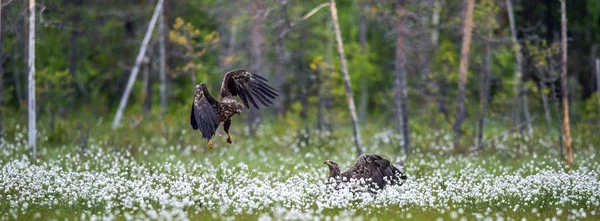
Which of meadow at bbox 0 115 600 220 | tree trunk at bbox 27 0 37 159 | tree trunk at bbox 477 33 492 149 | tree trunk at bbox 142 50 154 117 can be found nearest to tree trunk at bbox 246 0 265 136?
tree trunk at bbox 142 50 154 117

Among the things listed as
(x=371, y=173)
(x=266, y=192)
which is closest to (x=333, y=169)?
(x=371, y=173)

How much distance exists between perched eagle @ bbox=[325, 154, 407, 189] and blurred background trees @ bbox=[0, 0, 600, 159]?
7.34 m

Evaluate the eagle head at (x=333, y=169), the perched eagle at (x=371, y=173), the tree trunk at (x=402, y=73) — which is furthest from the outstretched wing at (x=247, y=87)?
the tree trunk at (x=402, y=73)

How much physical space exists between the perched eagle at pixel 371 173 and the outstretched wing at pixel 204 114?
2.25 meters

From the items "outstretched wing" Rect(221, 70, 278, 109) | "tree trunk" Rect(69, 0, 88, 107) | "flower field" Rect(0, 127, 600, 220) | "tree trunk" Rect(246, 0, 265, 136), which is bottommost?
"flower field" Rect(0, 127, 600, 220)

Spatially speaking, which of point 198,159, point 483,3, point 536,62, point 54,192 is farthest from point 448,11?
point 54,192

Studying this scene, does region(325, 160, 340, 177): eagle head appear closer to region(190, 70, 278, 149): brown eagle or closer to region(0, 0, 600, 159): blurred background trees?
region(190, 70, 278, 149): brown eagle

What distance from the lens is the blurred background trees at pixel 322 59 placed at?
26562 mm

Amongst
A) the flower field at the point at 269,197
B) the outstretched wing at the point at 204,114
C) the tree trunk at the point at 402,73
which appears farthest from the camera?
the tree trunk at the point at 402,73

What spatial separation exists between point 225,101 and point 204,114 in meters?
0.97

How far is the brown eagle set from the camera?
48.5 ft

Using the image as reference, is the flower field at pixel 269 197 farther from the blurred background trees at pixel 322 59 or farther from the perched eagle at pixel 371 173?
the blurred background trees at pixel 322 59

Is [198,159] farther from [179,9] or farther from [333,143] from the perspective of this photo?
[179,9]

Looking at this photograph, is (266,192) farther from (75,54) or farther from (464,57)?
(75,54)
